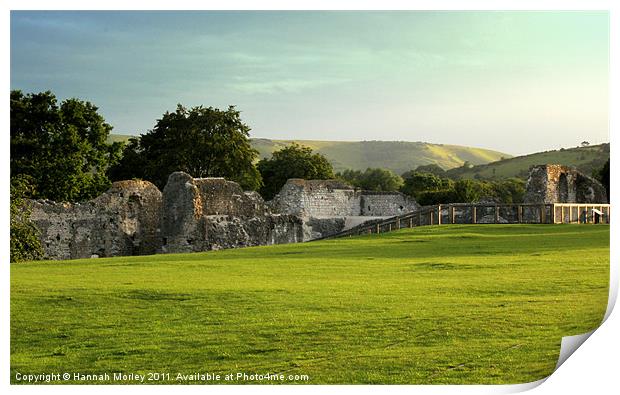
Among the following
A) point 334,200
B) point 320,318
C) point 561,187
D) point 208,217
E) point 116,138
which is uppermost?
point 116,138

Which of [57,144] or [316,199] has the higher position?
[57,144]

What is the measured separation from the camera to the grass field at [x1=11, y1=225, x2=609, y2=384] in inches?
417

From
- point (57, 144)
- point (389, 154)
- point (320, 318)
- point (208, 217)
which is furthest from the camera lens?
point (389, 154)

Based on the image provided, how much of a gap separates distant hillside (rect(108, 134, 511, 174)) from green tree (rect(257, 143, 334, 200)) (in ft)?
2.70

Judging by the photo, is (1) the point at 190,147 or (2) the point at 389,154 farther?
(2) the point at 389,154

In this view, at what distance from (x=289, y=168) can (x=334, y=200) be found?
7316 mm

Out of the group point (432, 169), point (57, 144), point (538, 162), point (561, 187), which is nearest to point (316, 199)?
point (538, 162)

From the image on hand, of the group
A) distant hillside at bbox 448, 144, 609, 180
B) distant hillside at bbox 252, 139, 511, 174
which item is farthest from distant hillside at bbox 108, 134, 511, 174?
distant hillside at bbox 448, 144, 609, 180

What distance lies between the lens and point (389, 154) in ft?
189

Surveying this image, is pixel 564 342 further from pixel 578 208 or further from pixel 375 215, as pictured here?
pixel 375 215

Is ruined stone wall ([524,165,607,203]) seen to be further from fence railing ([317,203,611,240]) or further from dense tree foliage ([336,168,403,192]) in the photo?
dense tree foliage ([336,168,403,192])

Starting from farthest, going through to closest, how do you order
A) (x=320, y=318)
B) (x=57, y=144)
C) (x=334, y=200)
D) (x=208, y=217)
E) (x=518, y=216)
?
(x=334, y=200) → (x=57, y=144) → (x=208, y=217) → (x=518, y=216) → (x=320, y=318)

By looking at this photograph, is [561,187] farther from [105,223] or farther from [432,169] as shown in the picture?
[432,169]

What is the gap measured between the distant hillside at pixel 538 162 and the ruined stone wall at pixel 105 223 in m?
16.9
